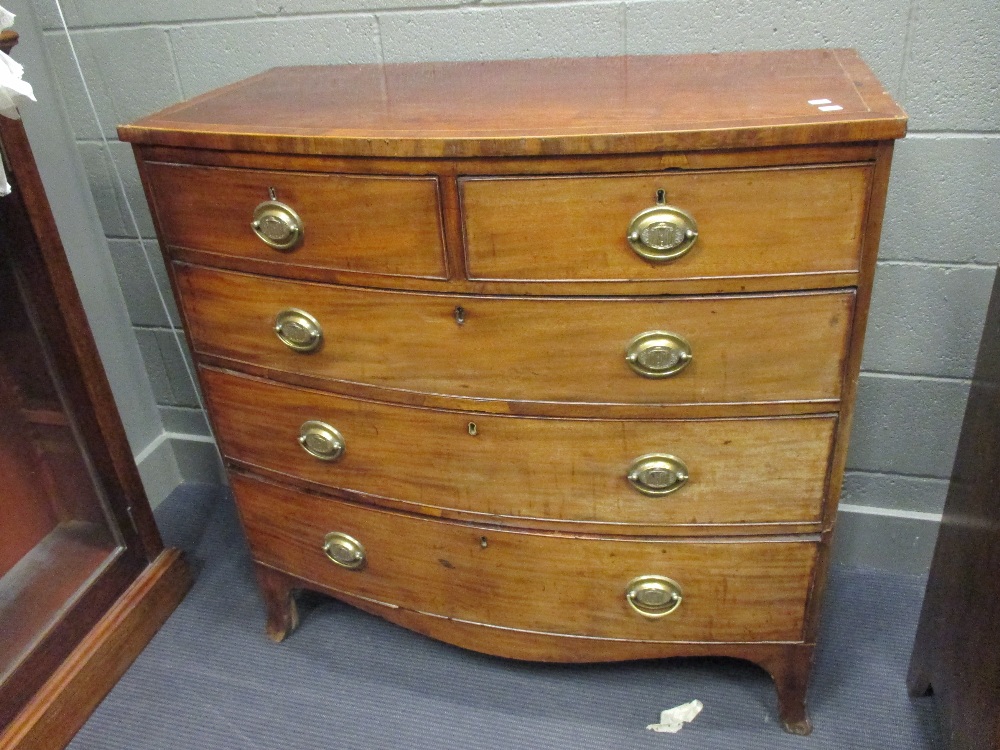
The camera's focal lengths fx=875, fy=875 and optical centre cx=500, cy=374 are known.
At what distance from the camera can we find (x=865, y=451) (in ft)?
5.99

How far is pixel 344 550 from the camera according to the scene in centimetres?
156

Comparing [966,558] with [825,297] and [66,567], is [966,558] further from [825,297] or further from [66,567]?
[66,567]

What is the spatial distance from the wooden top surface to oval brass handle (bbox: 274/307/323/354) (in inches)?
10.1

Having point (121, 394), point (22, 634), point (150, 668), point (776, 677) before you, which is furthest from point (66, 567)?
point (776, 677)

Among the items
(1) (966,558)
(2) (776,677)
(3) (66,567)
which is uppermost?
(1) (966,558)

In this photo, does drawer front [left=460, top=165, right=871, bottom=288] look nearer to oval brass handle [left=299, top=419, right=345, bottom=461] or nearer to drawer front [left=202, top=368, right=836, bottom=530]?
drawer front [left=202, top=368, right=836, bottom=530]

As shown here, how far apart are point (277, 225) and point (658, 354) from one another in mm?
559

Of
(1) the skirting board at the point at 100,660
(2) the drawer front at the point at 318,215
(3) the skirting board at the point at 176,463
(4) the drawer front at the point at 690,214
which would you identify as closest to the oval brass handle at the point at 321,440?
(2) the drawer front at the point at 318,215

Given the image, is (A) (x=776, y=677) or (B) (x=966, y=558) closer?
(B) (x=966, y=558)

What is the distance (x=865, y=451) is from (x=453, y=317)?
105 centimetres

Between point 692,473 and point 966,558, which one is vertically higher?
point 692,473

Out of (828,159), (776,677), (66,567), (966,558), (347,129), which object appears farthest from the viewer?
(66,567)

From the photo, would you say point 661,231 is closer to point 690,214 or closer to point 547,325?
point 690,214

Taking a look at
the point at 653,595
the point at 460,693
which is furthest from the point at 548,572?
the point at 460,693
